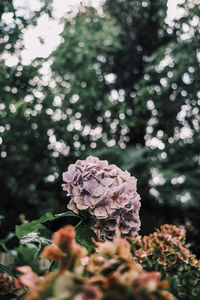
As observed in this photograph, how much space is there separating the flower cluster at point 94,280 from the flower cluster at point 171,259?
1.00 metres

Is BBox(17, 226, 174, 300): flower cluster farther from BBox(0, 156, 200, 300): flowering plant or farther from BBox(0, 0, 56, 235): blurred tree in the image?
BBox(0, 0, 56, 235): blurred tree

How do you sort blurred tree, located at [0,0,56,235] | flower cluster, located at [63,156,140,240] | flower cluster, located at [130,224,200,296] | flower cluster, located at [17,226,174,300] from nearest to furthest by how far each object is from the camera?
1. flower cluster, located at [17,226,174,300]
2. flower cluster, located at [63,156,140,240]
3. flower cluster, located at [130,224,200,296]
4. blurred tree, located at [0,0,56,235]

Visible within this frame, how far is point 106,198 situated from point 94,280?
60 centimetres

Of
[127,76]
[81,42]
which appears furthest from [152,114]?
[81,42]

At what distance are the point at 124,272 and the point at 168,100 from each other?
673cm

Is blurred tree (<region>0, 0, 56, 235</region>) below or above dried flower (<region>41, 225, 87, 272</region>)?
above

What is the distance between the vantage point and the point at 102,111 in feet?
15.8

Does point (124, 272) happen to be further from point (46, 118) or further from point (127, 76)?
point (127, 76)

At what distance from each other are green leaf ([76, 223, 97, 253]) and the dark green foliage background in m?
1.27

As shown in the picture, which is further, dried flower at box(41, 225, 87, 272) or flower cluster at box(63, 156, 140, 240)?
flower cluster at box(63, 156, 140, 240)

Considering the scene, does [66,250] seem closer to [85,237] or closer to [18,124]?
[85,237]

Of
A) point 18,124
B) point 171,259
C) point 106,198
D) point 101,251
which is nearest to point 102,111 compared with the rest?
point 18,124

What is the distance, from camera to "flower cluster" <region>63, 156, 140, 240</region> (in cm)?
107

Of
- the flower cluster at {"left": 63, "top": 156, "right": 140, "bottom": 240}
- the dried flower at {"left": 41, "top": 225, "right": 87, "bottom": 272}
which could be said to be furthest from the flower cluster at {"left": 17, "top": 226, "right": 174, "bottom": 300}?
the flower cluster at {"left": 63, "top": 156, "right": 140, "bottom": 240}
